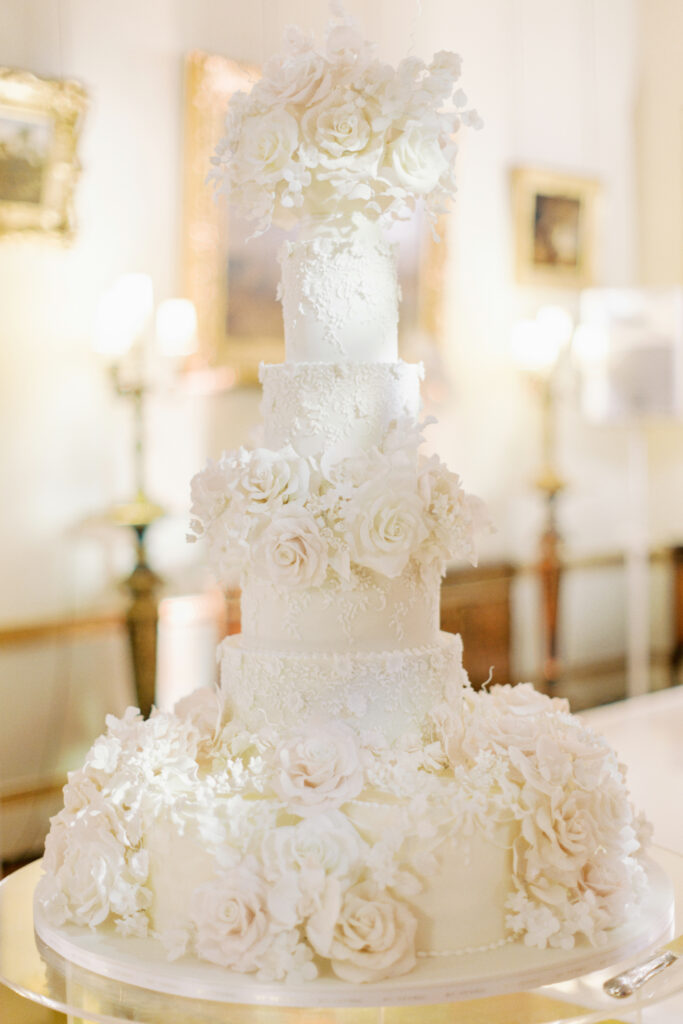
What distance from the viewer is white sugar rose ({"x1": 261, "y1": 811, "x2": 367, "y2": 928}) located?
2.15 m

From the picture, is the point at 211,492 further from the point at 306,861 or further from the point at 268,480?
the point at 306,861

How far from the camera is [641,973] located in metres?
2.12

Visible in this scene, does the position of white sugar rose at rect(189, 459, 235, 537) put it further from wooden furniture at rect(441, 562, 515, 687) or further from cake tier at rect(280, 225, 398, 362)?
wooden furniture at rect(441, 562, 515, 687)

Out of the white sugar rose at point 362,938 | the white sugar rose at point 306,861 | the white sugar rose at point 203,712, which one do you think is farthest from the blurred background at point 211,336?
the white sugar rose at point 362,938

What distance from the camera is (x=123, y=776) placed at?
7.98ft

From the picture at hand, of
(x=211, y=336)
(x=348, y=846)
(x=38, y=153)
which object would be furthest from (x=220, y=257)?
(x=348, y=846)

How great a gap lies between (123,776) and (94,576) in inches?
111

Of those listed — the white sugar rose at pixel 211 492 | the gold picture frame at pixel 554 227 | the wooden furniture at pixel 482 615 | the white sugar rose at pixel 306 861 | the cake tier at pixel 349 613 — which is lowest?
the wooden furniture at pixel 482 615

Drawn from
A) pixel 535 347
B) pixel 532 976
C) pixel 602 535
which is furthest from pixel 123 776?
pixel 602 535

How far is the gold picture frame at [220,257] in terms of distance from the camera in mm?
Result: 5340

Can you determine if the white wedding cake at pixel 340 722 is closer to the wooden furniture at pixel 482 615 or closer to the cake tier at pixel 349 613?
the cake tier at pixel 349 613

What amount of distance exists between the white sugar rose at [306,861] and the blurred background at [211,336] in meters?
2.62

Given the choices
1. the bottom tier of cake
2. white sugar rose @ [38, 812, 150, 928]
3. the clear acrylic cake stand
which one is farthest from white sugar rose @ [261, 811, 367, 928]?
white sugar rose @ [38, 812, 150, 928]

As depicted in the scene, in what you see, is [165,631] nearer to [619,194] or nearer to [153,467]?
[153,467]
